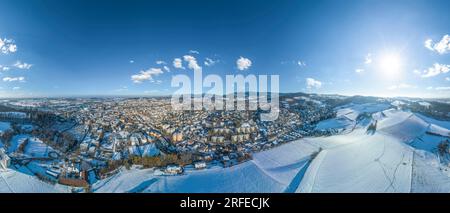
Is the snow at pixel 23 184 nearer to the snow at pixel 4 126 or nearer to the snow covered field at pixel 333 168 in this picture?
the snow covered field at pixel 333 168

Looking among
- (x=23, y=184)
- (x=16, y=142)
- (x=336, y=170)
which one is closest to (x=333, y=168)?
(x=336, y=170)

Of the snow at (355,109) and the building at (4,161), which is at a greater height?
the snow at (355,109)

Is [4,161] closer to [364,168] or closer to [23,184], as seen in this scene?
[23,184]

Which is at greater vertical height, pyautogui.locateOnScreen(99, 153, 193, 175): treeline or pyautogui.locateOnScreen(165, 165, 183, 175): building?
pyautogui.locateOnScreen(99, 153, 193, 175): treeline

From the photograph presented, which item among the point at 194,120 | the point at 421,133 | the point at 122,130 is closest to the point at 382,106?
the point at 421,133

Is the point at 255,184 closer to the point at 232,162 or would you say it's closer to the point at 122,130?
the point at 232,162

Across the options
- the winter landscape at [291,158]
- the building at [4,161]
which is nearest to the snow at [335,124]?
the winter landscape at [291,158]

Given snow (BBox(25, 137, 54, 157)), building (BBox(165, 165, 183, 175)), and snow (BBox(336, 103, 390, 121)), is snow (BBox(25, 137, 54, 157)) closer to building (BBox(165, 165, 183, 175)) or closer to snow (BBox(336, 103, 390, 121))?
building (BBox(165, 165, 183, 175))

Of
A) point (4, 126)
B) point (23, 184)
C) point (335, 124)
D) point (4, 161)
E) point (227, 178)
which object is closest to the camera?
point (23, 184)

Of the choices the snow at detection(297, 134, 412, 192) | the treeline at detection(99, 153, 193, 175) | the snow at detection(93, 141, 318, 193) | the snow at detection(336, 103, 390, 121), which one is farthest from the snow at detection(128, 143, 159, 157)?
the snow at detection(336, 103, 390, 121)

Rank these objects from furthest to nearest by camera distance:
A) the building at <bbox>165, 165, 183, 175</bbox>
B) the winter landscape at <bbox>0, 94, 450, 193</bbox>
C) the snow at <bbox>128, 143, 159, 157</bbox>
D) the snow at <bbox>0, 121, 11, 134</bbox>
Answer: the snow at <bbox>0, 121, 11, 134</bbox> → the snow at <bbox>128, 143, 159, 157</bbox> → the building at <bbox>165, 165, 183, 175</bbox> → the winter landscape at <bbox>0, 94, 450, 193</bbox>

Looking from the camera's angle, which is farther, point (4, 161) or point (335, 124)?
point (335, 124)
